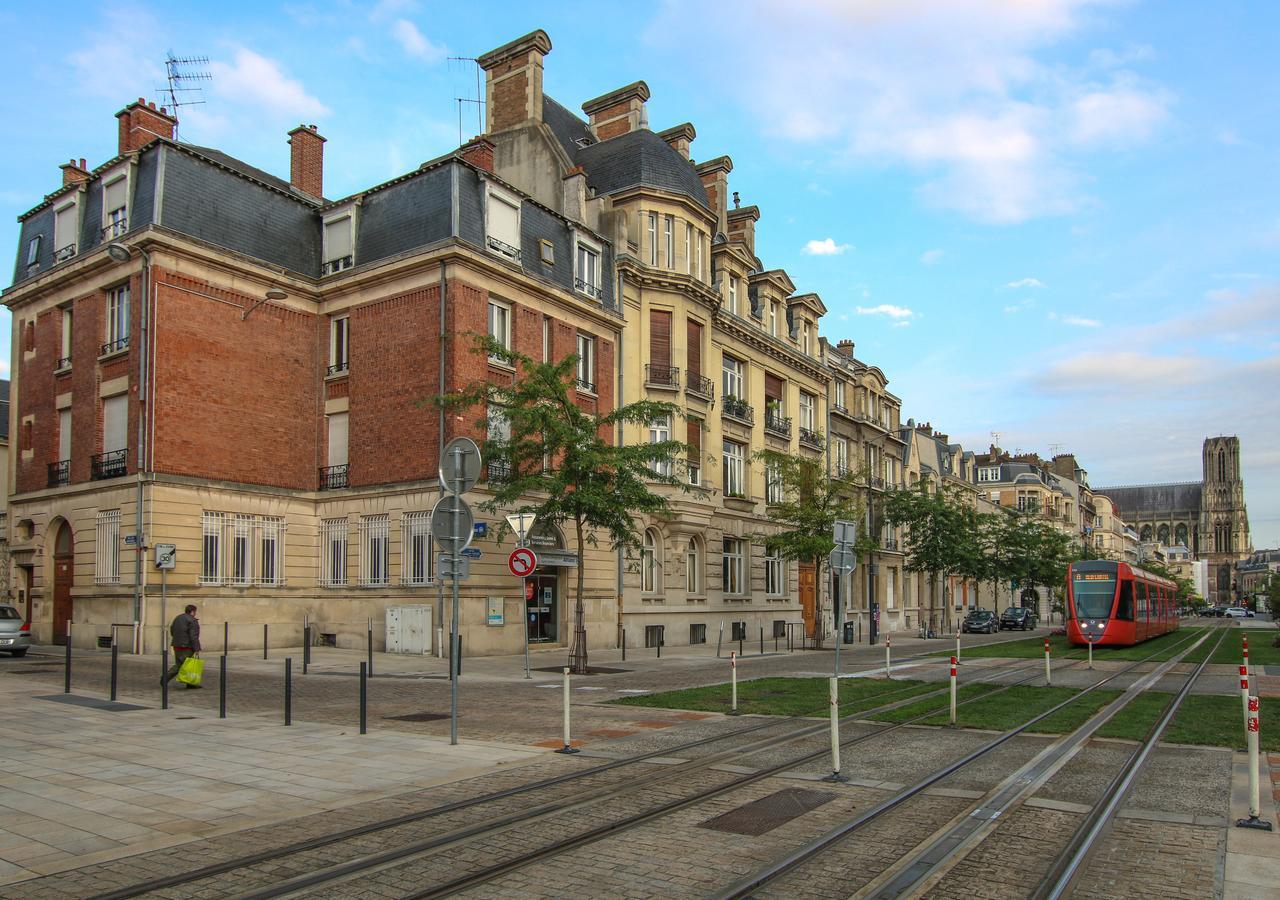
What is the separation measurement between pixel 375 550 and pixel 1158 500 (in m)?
198

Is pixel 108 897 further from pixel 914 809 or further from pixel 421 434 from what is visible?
pixel 421 434

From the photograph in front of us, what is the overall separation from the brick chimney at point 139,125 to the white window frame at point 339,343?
23.7 feet

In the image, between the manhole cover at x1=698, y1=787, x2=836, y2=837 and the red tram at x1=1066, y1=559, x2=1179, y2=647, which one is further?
the red tram at x1=1066, y1=559, x2=1179, y2=647

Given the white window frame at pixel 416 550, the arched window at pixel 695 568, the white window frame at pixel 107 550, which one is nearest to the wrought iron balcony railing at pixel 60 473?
the white window frame at pixel 107 550

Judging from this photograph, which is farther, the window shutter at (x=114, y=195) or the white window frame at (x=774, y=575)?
the white window frame at (x=774, y=575)

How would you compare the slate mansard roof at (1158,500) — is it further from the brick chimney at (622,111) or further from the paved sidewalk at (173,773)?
the paved sidewalk at (173,773)

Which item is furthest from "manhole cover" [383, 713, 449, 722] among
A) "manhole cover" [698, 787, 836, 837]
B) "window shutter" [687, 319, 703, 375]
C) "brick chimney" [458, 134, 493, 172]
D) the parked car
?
the parked car

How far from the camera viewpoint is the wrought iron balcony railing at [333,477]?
29094 millimetres

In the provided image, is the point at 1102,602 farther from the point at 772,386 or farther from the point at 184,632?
the point at 184,632

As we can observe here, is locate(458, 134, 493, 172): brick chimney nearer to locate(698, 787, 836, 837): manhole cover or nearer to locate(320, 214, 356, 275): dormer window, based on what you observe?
locate(320, 214, 356, 275): dormer window

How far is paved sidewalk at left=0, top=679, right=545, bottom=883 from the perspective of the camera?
7.14m

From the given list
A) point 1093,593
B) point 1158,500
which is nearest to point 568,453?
point 1093,593

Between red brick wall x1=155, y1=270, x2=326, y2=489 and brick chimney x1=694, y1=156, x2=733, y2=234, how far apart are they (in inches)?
815

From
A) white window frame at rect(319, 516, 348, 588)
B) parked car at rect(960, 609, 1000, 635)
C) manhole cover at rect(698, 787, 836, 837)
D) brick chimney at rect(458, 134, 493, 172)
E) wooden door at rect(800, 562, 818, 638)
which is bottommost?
parked car at rect(960, 609, 1000, 635)
